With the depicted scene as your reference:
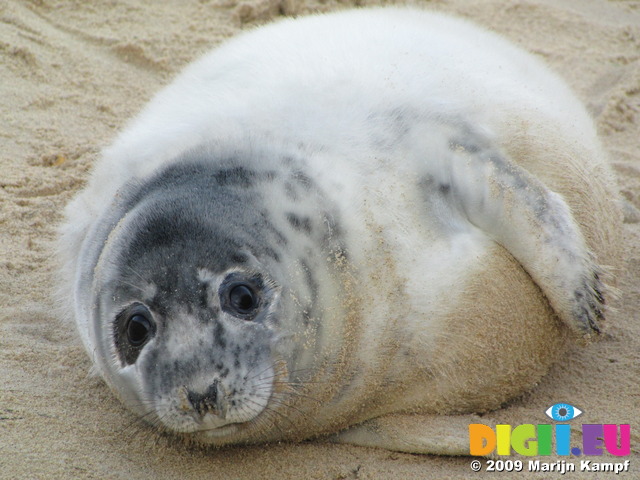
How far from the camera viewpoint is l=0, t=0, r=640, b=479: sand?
7.72 ft

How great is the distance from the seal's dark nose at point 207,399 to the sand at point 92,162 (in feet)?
1.13

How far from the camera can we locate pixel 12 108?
Result: 4.29 metres

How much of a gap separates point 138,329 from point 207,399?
312 millimetres

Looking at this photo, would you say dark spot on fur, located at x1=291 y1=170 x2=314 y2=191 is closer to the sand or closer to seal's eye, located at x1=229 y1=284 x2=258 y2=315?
seal's eye, located at x1=229 y1=284 x2=258 y2=315

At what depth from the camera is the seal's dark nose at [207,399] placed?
6.69ft

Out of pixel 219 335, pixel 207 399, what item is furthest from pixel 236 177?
pixel 207 399

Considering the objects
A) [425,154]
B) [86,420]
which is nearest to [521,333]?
[425,154]

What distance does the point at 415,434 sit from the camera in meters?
2.45

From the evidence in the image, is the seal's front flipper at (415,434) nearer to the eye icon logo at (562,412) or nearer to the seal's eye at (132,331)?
the eye icon logo at (562,412)

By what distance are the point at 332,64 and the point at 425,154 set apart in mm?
504

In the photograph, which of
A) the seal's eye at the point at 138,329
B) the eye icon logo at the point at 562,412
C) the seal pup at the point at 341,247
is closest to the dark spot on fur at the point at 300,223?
the seal pup at the point at 341,247

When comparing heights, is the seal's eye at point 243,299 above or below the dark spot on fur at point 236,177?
below

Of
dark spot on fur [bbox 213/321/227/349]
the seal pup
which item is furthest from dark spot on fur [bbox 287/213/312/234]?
dark spot on fur [bbox 213/321/227/349]

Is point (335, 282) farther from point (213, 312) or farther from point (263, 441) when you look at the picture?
point (263, 441)
